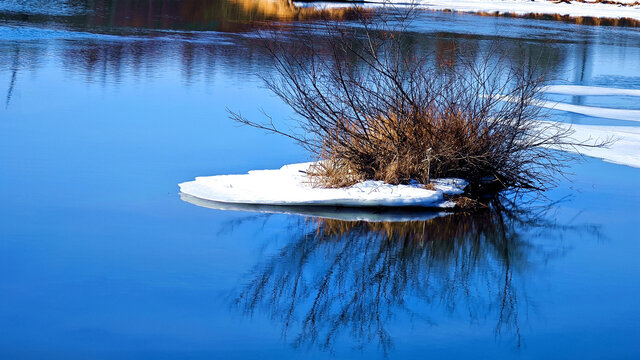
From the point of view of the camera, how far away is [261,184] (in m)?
8.05

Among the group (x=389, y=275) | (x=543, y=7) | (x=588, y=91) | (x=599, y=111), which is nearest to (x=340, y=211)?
(x=389, y=275)

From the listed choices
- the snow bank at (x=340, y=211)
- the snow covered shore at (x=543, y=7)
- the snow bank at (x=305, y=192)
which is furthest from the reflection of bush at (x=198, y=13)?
the snow bank at (x=340, y=211)

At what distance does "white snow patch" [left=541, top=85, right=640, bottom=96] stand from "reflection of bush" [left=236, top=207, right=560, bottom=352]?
27.0 ft

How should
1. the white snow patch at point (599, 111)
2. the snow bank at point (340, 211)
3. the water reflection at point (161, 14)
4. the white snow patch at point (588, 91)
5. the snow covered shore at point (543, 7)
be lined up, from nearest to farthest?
the snow bank at point (340, 211) < the white snow patch at point (599, 111) < the white snow patch at point (588, 91) < the water reflection at point (161, 14) < the snow covered shore at point (543, 7)

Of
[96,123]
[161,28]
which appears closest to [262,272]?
[96,123]

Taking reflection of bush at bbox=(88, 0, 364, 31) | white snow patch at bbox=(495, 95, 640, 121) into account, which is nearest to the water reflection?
reflection of bush at bbox=(88, 0, 364, 31)

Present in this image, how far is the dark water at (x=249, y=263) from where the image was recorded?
16.3ft

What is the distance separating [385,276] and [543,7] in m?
40.2

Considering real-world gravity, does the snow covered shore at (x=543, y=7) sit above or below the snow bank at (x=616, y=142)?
above

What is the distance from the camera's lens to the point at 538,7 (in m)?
43.2

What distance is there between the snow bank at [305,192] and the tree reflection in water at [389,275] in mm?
328

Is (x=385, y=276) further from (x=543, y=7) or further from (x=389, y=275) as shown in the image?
(x=543, y=7)

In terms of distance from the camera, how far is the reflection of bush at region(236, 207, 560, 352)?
17.5ft

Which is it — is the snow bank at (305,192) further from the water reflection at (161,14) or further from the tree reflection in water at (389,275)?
the water reflection at (161,14)
